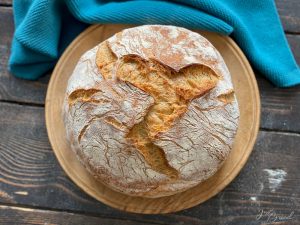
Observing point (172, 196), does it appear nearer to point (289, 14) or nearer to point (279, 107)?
point (279, 107)

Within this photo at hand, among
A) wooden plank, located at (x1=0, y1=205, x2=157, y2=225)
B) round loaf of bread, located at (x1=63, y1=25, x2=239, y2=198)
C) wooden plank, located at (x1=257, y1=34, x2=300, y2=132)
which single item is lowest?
wooden plank, located at (x1=0, y1=205, x2=157, y2=225)

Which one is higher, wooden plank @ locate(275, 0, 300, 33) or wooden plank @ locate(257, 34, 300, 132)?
wooden plank @ locate(275, 0, 300, 33)

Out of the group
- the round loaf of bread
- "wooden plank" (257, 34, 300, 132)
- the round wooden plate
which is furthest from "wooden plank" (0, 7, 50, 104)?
"wooden plank" (257, 34, 300, 132)

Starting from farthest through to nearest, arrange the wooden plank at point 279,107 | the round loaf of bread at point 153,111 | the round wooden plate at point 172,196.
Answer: the wooden plank at point 279,107, the round wooden plate at point 172,196, the round loaf of bread at point 153,111

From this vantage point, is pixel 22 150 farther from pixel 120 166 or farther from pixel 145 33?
pixel 145 33

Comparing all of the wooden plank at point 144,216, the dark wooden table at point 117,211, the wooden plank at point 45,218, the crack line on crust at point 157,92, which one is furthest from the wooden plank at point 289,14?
the wooden plank at point 45,218

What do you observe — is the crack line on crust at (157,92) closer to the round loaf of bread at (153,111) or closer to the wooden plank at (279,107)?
the round loaf of bread at (153,111)

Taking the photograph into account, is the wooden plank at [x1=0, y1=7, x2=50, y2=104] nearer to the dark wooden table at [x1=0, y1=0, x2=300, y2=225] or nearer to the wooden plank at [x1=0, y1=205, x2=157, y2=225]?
the dark wooden table at [x1=0, y1=0, x2=300, y2=225]
